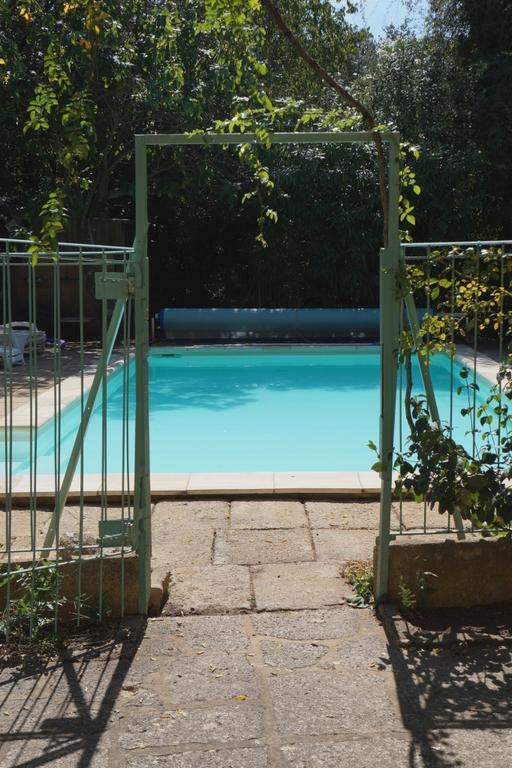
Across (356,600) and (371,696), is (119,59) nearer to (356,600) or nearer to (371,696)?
(356,600)

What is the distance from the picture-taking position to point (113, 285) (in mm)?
3746

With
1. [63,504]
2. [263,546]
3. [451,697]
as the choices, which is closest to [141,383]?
[63,504]

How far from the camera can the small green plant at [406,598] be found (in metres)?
3.83

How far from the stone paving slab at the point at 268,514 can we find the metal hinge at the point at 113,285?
68.5 inches

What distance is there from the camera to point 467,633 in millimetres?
3676

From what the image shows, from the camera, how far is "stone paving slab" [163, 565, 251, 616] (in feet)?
12.9

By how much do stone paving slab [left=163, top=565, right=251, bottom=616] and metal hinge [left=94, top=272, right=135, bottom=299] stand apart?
1.35 m

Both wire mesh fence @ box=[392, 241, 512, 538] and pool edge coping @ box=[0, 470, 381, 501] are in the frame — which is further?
pool edge coping @ box=[0, 470, 381, 501]

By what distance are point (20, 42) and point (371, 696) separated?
1178 cm

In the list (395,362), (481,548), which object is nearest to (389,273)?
(395,362)

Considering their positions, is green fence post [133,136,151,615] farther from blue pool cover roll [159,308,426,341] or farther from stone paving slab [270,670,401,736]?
blue pool cover roll [159,308,426,341]

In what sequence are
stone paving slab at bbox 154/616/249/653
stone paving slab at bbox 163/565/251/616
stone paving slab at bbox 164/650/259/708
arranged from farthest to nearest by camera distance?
stone paving slab at bbox 163/565/251/616 < stone paving slab at bbox 154/616/249/653 < stone paving slab at bbox 164/650/259/708

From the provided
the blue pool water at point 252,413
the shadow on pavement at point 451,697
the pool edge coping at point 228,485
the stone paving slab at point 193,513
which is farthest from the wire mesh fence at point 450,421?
the blue pool water at point 252,413

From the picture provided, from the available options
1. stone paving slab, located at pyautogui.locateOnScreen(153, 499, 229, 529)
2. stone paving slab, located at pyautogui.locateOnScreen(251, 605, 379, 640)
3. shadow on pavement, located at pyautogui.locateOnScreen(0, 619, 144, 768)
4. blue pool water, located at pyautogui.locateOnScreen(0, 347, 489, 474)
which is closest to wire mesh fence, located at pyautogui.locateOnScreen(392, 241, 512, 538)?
stone paving slab, located at pyautogui.locateOnScreen(251, 605, 379, 640)
